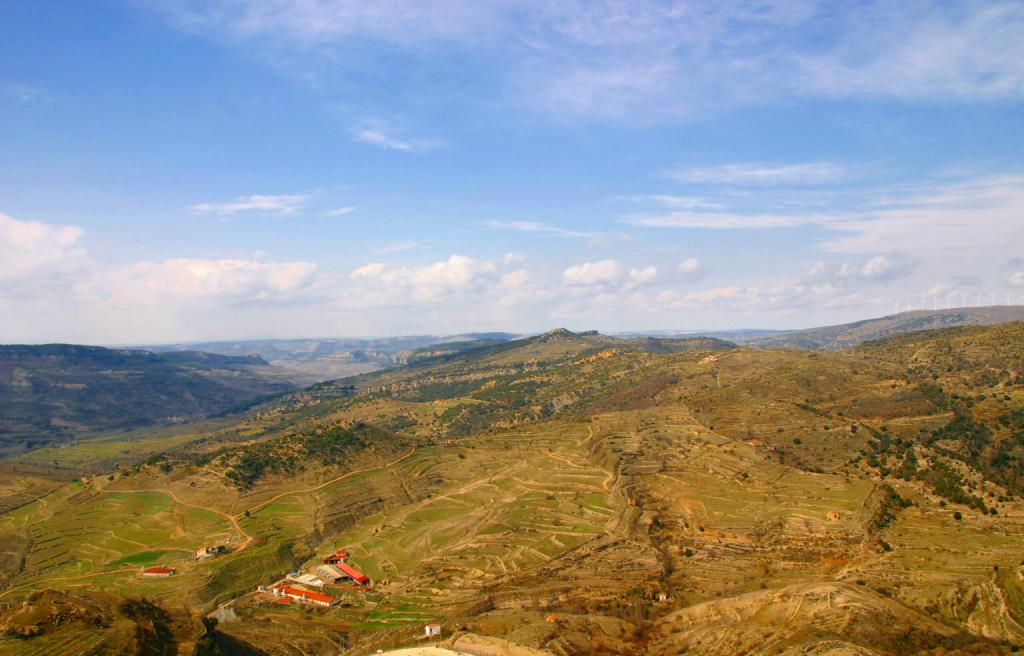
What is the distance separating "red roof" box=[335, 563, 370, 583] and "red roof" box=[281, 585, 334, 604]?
15.5 feet

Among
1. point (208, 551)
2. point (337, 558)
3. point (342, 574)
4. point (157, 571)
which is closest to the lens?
point (342, 574)

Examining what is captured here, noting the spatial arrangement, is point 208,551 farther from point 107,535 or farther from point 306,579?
point 107,535

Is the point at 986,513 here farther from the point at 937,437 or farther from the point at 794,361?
the point at 794,361

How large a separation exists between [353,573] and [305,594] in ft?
20.4

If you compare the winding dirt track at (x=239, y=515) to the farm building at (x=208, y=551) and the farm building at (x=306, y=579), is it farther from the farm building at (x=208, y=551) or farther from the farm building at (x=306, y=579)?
the farm building at (x=306, y=579)

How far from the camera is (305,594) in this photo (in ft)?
232

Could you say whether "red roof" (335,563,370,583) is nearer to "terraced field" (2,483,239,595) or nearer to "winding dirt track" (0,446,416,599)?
"winding dirt track" (0,446,416,599)

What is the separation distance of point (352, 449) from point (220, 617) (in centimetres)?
5410

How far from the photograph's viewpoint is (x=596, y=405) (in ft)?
565

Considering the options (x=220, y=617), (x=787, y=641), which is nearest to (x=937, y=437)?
(x=787, y=641)

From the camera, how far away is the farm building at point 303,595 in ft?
227

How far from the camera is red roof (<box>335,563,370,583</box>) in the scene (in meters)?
74.0


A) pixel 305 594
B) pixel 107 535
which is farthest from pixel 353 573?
pixel 107 535

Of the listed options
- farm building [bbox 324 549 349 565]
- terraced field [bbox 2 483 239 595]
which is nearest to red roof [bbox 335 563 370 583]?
farm building [bbox 324 549 349 565]
